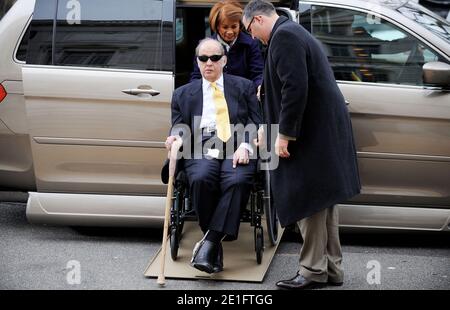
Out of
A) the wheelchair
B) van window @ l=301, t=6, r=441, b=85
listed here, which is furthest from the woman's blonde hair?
the wheelchair

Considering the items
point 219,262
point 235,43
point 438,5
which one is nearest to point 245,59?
point 235,43

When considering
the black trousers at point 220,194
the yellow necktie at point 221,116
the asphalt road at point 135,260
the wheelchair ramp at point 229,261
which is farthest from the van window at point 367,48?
the wheelchair ramp at point 229,261

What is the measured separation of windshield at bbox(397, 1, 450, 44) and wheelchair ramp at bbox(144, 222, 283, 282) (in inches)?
75.4

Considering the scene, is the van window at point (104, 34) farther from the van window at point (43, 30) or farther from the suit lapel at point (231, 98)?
the suit lapel at point (231, 98)

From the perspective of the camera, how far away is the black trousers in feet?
19.4

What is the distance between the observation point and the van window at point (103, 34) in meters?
6.57

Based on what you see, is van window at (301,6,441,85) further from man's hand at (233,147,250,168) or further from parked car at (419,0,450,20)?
parked car at (419,0,450,20)

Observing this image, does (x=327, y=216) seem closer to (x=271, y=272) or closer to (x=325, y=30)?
(x=271, y=272)

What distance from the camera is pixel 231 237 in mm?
6238

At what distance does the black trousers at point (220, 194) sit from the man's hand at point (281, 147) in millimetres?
528

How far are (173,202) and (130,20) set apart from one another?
1.40 metres

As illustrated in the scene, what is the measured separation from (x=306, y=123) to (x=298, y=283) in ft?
3.37

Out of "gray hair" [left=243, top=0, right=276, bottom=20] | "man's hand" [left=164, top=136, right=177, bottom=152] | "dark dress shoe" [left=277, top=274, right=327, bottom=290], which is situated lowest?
"dark dress shoe" [left=277, top=274, right=327, bottom=290]
